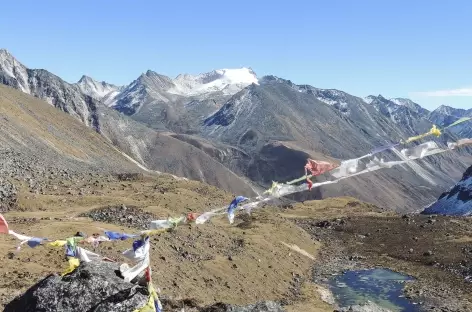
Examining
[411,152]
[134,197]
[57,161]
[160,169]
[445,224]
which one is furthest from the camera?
[160,169]

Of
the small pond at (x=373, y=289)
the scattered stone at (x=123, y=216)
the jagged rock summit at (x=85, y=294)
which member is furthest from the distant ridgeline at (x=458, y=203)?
the jagged rock summit at (x=85, y=294)

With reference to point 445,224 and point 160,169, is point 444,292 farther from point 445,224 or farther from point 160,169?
point 160,169

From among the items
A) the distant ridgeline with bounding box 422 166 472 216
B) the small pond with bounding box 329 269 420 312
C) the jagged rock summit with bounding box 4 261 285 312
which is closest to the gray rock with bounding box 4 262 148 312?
the jagged rock summit with bounding box 4 261 285 312

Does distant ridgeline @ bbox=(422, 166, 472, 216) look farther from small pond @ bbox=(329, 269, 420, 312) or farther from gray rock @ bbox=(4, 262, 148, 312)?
gray rock @ bbox=(4, 262, 148, 312)

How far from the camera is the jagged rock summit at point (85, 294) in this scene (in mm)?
17172

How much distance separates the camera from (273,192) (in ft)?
71.1

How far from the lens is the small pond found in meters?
42.6

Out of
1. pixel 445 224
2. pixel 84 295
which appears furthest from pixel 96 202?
pixel 445 224

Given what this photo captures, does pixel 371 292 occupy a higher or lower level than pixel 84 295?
lower

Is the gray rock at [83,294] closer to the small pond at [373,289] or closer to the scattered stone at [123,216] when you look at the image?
the scattered stone at [123,216]

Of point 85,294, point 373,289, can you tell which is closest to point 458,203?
point 373,289

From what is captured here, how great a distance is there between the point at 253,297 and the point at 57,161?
57.7 m

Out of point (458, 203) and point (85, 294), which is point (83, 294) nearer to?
point (85, 294)

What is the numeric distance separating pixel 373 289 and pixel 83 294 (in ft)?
121
